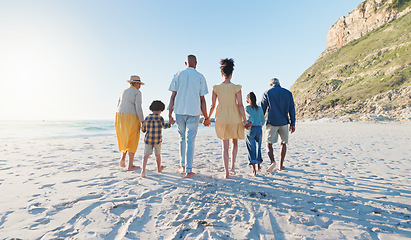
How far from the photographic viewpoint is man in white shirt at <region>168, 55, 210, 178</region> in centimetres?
386

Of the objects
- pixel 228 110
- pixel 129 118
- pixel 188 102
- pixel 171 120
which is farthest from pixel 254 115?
pixel 129 118

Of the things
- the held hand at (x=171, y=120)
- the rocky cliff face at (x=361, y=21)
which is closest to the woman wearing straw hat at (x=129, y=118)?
the held hand at (x=171, y=120)

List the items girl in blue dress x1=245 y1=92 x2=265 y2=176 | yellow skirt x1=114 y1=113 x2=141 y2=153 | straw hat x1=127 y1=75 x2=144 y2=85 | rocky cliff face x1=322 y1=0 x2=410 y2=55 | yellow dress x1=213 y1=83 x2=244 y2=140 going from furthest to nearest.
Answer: rocky cliff face x1=322 y1=0 x2=410 y2=55 → straw hat x1=127 y1=75 x2=144 y2=85 → yellow skirt x1=114 y1=113 x2=141 y2=153 → girl in blue dress x1=245 y1=92 x2=265 y2=176 → yellow dress x1=213 y1=83 x2=244 y2=140

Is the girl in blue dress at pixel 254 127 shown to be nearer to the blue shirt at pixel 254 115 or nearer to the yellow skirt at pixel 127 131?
the blue shirt at pixel 254 115

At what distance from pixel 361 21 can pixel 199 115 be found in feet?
359

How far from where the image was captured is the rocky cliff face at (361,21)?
227 feet

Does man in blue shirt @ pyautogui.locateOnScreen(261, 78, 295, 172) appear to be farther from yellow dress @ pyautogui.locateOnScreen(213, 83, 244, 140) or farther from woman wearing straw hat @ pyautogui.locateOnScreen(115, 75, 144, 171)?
woman wearing straw hat @ pyautogui.locateOnScreen(115, 75, 144, 171)

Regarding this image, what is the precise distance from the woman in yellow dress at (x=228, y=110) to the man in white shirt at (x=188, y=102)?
302mm

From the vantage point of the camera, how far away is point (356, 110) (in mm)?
32438

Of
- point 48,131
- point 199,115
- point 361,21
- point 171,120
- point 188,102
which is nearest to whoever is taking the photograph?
point 188,102

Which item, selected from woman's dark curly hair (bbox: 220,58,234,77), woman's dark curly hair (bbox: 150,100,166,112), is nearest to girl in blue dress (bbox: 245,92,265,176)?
woman's dark curly hair (bbox: 220,58,234,77)

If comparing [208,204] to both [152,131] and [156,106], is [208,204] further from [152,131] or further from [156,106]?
[156,106]

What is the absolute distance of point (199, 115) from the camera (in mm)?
3986

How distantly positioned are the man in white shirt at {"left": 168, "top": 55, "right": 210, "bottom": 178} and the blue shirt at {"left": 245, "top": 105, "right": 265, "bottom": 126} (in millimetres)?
935
